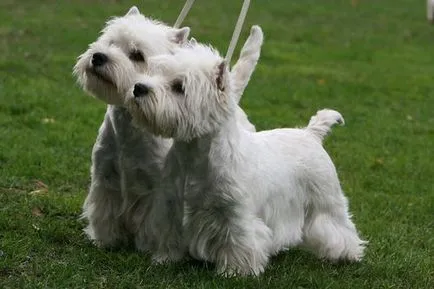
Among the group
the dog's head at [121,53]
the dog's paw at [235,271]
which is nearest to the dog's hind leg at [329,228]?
the dog's paw at [235,271]

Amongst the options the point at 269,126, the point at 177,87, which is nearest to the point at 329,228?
the point at 177,87

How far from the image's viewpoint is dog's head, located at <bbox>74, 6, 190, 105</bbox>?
5.85m

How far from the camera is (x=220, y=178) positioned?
223 inches

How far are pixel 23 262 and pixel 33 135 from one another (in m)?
4.24

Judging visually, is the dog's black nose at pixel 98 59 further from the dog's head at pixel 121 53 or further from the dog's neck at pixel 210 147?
the dog's neck at pixel 210 147

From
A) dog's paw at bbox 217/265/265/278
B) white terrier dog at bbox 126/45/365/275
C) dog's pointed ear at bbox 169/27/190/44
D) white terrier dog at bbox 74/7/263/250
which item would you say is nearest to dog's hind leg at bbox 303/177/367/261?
white terrier dog at bbox 126/45/365/275

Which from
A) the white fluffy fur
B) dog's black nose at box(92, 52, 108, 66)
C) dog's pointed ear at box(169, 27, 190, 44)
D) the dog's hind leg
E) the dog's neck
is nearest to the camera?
the dog's neck

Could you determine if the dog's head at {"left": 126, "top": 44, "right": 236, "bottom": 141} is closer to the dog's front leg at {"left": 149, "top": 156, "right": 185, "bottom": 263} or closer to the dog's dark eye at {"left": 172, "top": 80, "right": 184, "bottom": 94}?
the dog's dark eye at {"left": 172, "top": 80, "right": 184, "bottom": 94}

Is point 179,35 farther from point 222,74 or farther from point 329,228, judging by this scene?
point 329,228

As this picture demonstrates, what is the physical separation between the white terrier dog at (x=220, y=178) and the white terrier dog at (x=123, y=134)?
0.25 m

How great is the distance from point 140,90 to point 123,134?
890 millimetres

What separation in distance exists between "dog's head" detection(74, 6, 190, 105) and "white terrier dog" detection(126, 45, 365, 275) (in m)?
0.27

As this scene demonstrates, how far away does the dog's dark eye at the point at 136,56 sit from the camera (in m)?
6.05

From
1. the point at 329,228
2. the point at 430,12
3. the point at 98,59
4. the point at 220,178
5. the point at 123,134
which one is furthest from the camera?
the point at 430,12
